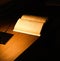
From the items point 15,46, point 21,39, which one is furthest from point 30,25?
point 15,46

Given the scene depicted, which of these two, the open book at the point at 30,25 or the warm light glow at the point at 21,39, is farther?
the open book at the point at 30,25

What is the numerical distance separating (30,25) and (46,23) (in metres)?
0.16

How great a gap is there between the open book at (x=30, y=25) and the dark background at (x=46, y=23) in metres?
0.05

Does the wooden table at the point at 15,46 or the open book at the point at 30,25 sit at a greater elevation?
the open book at the point at 30,25

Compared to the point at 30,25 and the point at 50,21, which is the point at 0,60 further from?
the point at 50,21

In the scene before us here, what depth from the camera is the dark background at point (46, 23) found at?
1.25 meters

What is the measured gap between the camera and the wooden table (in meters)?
1.13

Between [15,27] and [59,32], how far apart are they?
485 millimetres

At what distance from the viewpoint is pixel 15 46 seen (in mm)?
1241

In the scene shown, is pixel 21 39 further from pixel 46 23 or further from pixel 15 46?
pixel 46 23

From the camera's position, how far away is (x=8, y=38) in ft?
Answer: 4.48

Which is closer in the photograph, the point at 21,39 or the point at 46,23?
the point at 21,39

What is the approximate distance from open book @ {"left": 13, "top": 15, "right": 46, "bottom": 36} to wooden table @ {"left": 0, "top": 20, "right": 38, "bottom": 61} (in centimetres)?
4

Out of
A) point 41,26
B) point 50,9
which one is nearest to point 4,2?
point 50,9
